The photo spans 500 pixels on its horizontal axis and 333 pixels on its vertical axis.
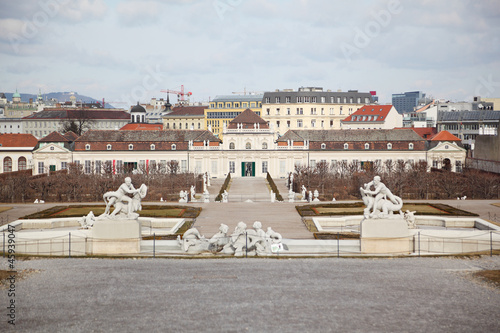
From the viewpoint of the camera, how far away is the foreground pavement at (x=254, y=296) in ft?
54.3

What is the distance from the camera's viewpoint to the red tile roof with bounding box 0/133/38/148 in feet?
278

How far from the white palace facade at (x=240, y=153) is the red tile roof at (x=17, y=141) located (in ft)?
21.1

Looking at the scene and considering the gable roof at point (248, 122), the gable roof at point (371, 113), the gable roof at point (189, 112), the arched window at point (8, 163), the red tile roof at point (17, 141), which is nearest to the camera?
the gable roof at point (248, 122)

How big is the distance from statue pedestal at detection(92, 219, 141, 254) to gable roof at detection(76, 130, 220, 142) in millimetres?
54373

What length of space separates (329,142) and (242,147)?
1171cm

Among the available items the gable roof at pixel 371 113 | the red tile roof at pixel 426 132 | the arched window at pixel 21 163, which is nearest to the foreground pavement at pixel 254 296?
the red tile roof at pixel 426 132

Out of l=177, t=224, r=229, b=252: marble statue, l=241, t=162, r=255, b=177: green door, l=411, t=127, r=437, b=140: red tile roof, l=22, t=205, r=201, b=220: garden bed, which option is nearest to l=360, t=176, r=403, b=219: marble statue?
l=177, t=224, r=229, b=252: marble statue

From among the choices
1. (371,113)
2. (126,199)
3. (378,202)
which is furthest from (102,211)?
(371,113)

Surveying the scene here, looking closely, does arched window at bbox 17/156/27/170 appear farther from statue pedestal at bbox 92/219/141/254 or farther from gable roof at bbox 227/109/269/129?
statue pedestal at bbox 92/219/141/254

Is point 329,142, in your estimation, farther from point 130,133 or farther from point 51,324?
point 51,324

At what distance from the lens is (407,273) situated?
22125mm

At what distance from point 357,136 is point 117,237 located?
58884 mm

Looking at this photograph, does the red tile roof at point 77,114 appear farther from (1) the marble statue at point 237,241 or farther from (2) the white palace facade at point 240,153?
(1) the marble statue at point 237,241

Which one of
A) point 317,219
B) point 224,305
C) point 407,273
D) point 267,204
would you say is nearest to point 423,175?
point 267,204
